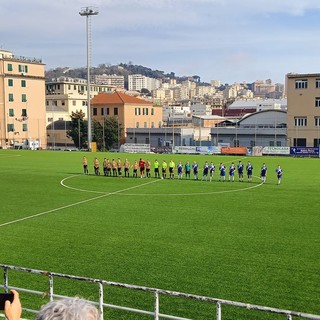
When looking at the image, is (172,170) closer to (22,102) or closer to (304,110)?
(304,110)

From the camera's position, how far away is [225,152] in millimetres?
57844

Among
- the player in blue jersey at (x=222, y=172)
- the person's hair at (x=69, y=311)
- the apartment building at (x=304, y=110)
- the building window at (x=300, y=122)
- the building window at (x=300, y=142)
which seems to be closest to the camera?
the person's hair at (x=69, y=311)

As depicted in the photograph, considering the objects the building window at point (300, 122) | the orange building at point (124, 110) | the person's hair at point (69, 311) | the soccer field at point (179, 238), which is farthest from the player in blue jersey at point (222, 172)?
the orange building at point (124, 110)

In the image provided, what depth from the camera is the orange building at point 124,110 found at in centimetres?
8500

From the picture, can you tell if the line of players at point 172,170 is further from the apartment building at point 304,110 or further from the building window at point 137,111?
the building window at point 137,111

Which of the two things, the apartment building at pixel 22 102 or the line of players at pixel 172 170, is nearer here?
the line of players at pixel 172 170

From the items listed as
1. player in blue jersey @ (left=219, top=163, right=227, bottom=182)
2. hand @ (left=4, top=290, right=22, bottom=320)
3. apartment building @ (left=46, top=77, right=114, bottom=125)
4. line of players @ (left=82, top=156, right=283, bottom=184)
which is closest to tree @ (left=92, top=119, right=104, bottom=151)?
apartment building @ (left=46, top=77, right=114, bottom=125)

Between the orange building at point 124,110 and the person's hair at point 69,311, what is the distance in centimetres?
7940

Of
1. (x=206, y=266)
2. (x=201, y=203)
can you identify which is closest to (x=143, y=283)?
(x=206, y=266)

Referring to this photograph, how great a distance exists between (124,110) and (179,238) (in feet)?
228

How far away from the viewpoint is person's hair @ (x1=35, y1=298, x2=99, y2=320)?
2.63 metres

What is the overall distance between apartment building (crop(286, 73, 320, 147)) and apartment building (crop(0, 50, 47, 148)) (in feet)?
129

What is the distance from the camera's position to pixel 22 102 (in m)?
78.7

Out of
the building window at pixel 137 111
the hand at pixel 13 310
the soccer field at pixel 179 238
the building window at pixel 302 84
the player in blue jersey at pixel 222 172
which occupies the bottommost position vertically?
the soccer field at pixel 179 238
